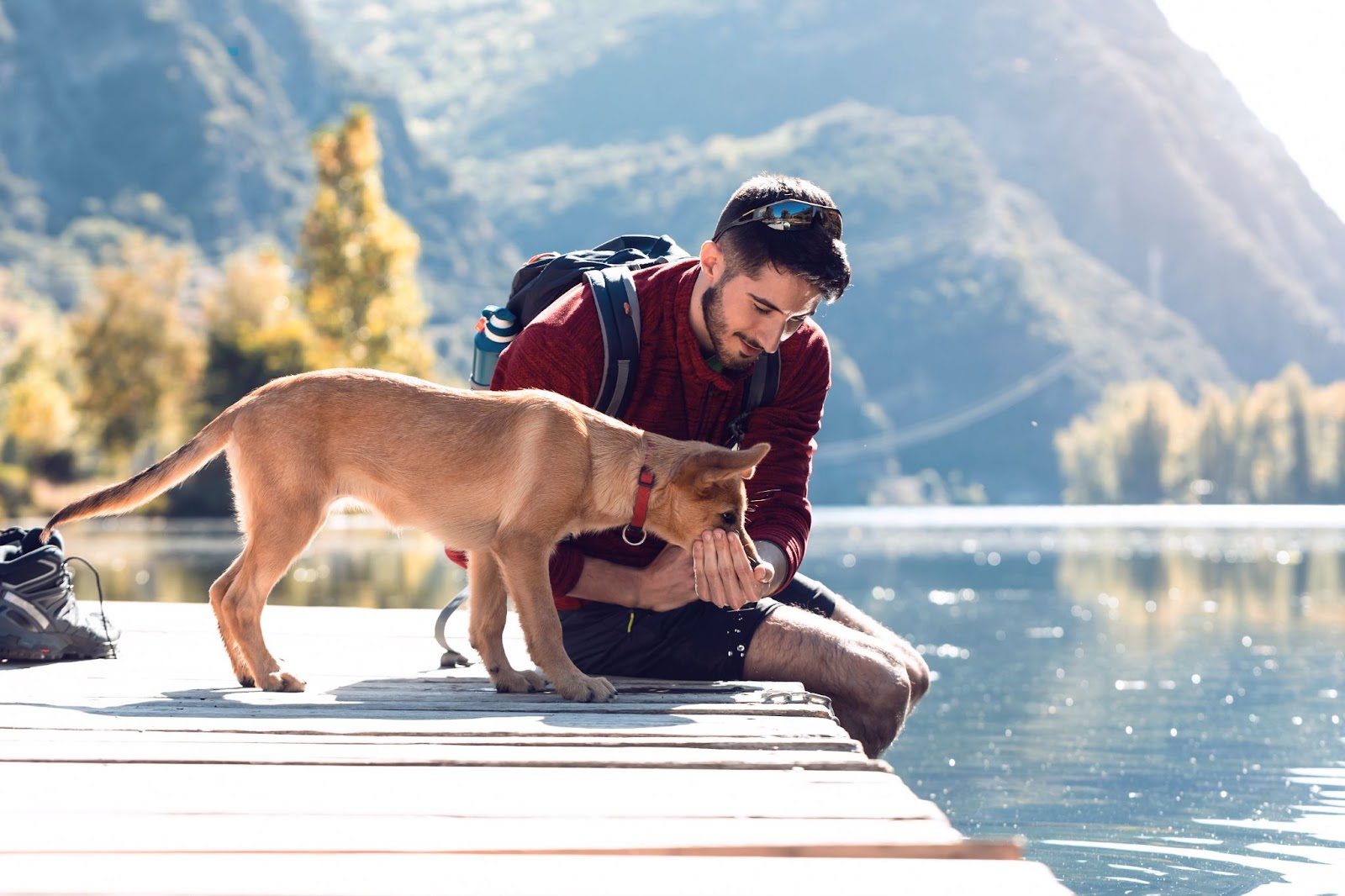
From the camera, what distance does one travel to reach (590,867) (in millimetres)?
3096

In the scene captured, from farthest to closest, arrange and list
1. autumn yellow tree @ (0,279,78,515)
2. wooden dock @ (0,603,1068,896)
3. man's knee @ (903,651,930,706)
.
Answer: autumn yellow tree @ (0,279,78,515)
man's knee @ (903,651,930,706)
wooden dock @ (0,603,1068,896)

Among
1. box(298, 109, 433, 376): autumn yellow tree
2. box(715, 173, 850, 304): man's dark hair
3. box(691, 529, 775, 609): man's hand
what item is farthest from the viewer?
box(298, 109, 433, 376): autumn yellow tree

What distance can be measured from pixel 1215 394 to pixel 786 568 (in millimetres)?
154069

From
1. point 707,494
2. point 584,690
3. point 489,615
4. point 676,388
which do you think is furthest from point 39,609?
point 707,494

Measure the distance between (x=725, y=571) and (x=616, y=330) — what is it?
3.62ft

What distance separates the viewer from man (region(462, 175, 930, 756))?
565cm

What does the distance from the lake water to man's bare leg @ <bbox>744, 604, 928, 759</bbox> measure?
5.62 feet

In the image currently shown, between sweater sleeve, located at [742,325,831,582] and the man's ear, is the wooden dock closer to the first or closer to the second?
sweater sleeve, located at [742,325,831,582]

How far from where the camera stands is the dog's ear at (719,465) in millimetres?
5566

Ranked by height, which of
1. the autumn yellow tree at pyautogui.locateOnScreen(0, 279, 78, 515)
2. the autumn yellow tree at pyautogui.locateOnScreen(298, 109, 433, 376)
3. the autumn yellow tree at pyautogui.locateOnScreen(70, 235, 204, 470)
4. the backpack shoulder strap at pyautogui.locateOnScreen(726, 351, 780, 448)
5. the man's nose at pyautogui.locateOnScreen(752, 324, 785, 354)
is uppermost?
the man's nose at pyautogui.locateOnScreen(752, 324, 785, 354)

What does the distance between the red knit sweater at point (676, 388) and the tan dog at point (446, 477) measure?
0.25 meters

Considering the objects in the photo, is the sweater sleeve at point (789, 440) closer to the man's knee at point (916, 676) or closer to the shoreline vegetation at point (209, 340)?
the man's knee at point (916, 676)

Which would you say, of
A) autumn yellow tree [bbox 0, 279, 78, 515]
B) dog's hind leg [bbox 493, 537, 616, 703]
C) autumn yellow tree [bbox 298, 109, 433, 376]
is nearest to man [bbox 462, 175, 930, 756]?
dog's hind leg [bbox 493, 537, 616, 703]

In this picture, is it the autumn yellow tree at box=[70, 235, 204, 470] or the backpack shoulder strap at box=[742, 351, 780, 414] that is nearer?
the backpack shoulder strap at box=[742, 351, 780, 414]
